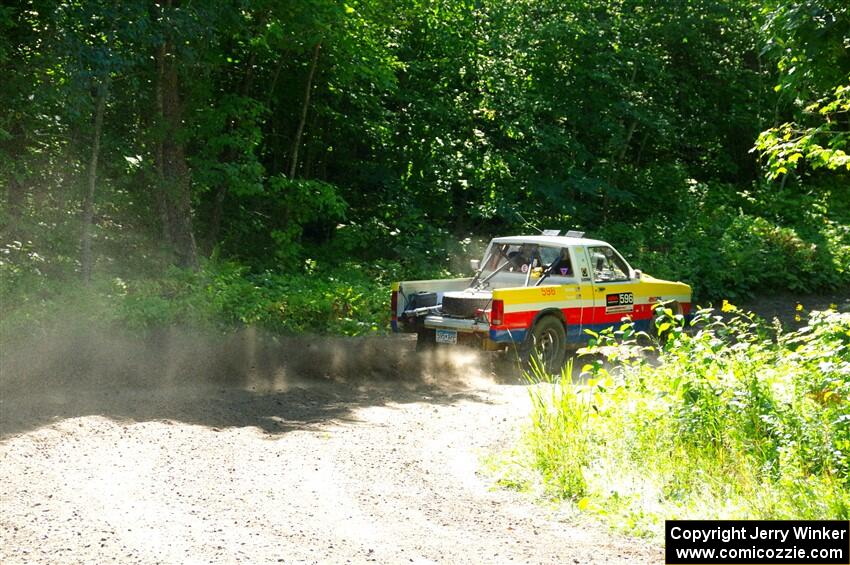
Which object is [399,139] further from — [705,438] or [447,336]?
[705,438]

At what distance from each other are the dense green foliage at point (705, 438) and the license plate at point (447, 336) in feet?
14.2

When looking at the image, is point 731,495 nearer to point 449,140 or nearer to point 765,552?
point 765,552

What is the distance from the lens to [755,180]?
31562 millimetres

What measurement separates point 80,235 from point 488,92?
1091 cm

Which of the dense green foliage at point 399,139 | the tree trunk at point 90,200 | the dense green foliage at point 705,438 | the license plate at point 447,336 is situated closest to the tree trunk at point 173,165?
the dense green foliage at point 399,139

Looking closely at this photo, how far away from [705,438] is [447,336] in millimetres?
6259

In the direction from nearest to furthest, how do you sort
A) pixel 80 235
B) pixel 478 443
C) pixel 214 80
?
1. pixel 478 443
2. pixel 80 235
3. pixel 214 80

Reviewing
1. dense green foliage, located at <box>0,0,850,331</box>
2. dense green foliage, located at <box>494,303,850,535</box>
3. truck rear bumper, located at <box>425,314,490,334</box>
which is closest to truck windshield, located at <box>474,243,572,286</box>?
truck rear bumper, located at <box>425,314,490,334</box>

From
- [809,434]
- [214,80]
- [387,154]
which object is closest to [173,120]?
[214,80]

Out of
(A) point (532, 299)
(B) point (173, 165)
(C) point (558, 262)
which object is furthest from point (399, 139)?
(A) point (532, 299)

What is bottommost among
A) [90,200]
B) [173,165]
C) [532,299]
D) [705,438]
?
[705,438]

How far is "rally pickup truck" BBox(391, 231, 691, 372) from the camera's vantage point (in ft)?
46.0

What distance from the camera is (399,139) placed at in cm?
2398

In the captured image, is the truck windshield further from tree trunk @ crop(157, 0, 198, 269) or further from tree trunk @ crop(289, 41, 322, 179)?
tree trunk @ crop(289, 41, 322, 179)
